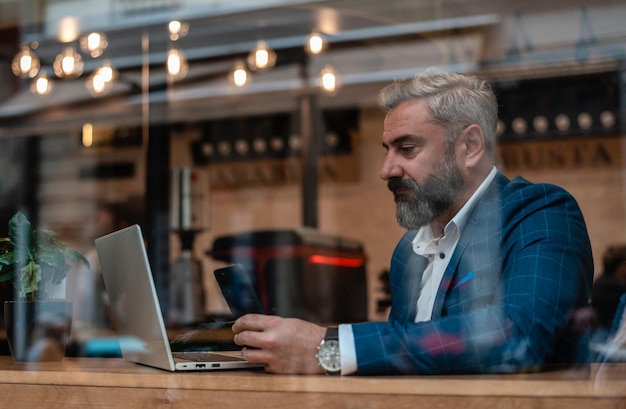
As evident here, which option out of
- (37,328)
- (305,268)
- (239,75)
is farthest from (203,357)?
(239,75)

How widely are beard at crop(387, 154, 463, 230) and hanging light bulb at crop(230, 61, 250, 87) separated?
15.0 feet

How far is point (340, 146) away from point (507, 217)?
5.22m

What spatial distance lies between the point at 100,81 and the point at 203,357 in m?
4.76

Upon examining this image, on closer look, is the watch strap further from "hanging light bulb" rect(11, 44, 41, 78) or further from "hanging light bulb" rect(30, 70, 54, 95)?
→ "hanging light bulb" rect(30, 70, 54, 95)

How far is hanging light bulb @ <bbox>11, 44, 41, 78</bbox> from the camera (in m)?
3.66

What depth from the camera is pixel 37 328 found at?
→ 1545 mm

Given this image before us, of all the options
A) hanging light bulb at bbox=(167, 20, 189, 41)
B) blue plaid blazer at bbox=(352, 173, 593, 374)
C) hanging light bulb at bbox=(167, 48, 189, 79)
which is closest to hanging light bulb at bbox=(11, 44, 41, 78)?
hanging light bulb at bbox=(167, 20, 189, 41)

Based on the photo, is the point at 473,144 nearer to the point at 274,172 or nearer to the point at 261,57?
the point at 261,57

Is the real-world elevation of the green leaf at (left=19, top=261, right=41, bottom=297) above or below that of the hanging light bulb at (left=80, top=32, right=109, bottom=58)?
below

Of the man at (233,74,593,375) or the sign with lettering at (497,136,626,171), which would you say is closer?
the man at (233,74,593,375)

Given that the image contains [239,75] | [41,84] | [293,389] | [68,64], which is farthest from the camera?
[239,75]

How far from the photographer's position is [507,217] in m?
A: 1.36

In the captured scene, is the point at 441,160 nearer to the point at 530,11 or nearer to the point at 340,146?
the point at 530,11

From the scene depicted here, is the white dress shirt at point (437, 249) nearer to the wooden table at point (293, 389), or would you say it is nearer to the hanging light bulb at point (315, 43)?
the wooden table at point (293, 389)
